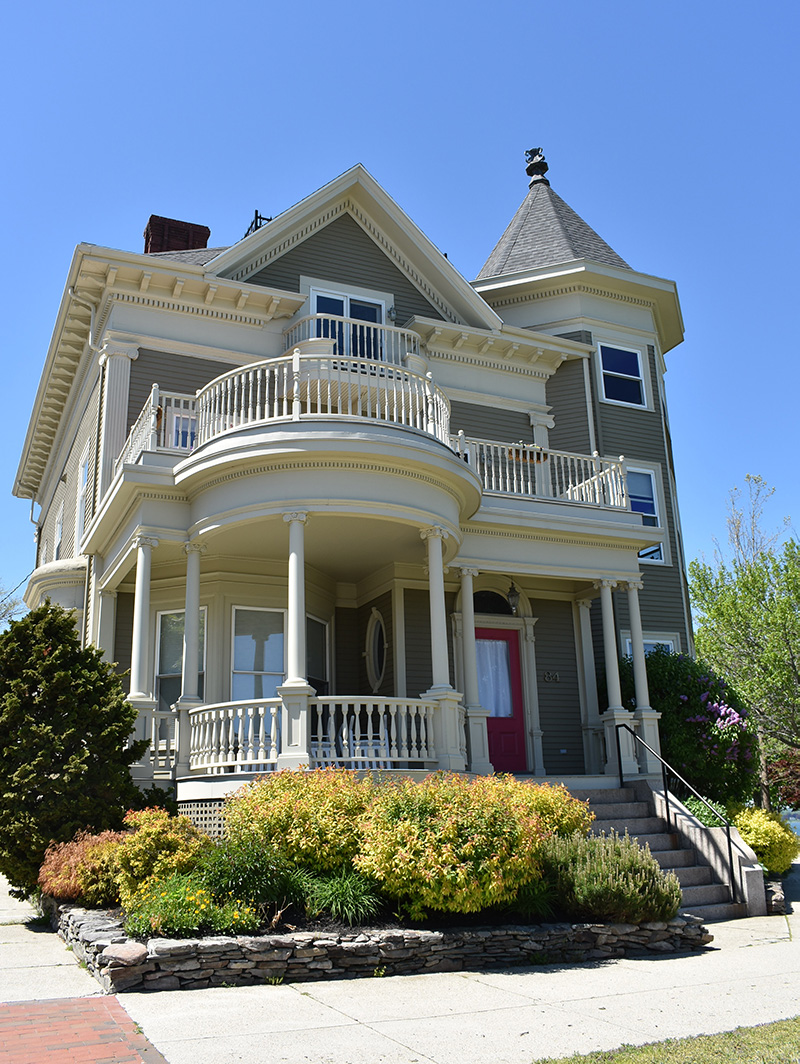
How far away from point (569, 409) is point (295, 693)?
1087cm

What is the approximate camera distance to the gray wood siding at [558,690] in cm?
1650

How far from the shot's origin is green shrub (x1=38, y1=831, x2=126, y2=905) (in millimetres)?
8719

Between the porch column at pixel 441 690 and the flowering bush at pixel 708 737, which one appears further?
the flowering bush at pixel 708 737

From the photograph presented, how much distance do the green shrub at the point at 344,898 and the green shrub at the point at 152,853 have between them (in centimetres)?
113

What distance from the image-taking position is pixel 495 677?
16.4 metres

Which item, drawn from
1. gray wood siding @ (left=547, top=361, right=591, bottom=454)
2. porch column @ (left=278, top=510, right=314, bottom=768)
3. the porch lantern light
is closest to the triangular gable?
gray wood siding @ (left=547, top=361, right=591, bottom=454)

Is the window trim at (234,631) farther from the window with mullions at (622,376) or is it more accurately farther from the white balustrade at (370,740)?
the window with mullions at (622,376)

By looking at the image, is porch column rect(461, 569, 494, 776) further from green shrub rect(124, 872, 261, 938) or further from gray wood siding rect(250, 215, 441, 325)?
gray wood siding rect(250, 215, 441, 325)

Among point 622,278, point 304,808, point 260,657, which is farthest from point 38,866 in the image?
point 622,278

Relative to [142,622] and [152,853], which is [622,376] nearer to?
[142,622]

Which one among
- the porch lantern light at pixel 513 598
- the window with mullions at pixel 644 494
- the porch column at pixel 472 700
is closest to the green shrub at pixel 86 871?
the porch column at pixel 472 700

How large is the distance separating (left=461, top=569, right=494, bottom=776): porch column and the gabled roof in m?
9.29

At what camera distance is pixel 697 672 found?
16016mm

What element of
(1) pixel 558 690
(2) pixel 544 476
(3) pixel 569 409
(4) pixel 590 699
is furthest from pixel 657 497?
(4) pixel 590 699
